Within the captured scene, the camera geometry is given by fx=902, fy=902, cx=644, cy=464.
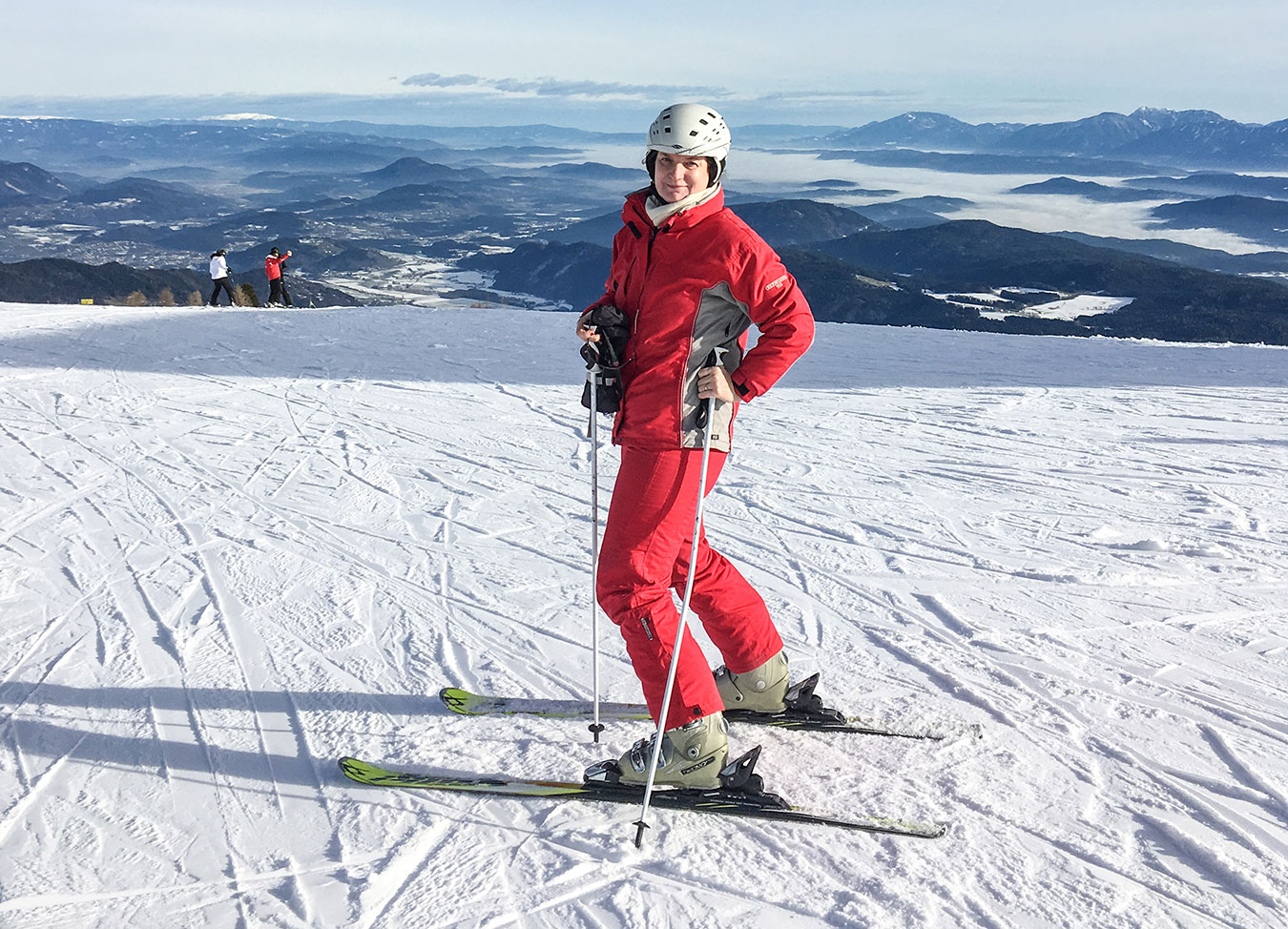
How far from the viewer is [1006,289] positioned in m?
132

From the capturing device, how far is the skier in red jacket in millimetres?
2410

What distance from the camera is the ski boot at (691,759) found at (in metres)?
2.63

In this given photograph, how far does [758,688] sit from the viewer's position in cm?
304

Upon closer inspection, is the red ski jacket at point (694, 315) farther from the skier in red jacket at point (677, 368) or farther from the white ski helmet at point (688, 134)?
the white ski helmet at point (688, 134)

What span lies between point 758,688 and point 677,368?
119 cm

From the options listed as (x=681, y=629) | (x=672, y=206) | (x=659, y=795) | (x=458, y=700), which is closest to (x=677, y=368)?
(x=672, y=206)

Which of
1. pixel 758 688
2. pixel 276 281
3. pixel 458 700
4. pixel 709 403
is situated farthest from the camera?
pixel 276 281

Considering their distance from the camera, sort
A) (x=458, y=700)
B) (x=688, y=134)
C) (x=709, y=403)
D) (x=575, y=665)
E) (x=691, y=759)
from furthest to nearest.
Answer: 1. (x=575, y=665)
2. (x=458, y=700)
3. (x=691, y=759)
4. (x=709, y=403)
5. (x=688, y=134)

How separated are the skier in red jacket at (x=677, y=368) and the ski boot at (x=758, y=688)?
0.38m

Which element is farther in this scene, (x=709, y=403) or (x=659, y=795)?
(x=659, y=795)

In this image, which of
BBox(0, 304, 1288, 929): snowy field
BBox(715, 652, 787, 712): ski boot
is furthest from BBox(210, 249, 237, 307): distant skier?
BBox(715, 652, 787, 712): ski boot

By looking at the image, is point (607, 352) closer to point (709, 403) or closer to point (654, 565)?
point (709, 403)

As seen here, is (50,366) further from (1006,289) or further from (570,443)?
(1006,289)

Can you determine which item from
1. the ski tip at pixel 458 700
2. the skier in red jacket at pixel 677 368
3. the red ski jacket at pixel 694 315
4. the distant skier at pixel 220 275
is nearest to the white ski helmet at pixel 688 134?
the skier in red jacket at pixel 677 368
